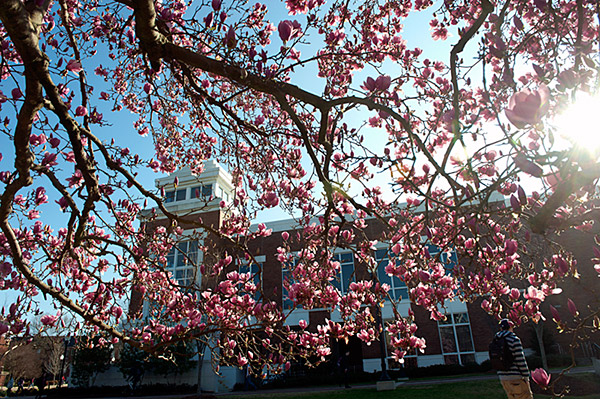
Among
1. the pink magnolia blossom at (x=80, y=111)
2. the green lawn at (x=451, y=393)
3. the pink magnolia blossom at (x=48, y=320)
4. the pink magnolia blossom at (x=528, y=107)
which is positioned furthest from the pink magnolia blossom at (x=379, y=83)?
the green lawn at (x=451, y=393)

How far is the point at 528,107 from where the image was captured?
4.47ft

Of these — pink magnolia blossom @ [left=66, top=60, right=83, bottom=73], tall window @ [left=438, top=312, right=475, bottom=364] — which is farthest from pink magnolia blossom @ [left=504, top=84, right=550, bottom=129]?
tall window @ [left=438, top=312, right=475, bottom=364]

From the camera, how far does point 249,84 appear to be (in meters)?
3.07

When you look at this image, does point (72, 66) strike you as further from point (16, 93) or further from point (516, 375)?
point (516, 375)

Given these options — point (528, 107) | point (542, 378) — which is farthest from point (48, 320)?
point (528, 107)

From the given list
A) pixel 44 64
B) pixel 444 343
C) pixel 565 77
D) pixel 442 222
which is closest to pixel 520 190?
pixel 565 77

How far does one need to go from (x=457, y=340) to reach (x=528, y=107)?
17.6 m

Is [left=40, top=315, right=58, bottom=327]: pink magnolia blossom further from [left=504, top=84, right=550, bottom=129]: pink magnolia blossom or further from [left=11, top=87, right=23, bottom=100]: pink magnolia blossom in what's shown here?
[left=504, top=84, right=550, bottom=129]: pink magnolia blossom

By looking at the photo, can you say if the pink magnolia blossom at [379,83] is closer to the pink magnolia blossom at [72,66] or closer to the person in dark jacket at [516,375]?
the pink magnolia blossom at [72,66]

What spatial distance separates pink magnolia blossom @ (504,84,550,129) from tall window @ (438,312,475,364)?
654 inches

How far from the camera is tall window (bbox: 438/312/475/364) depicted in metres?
16.2

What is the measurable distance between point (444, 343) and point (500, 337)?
12.7m

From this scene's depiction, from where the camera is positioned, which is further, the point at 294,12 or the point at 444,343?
the point at 444,343

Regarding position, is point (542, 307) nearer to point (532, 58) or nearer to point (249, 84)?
point (532, 58)
